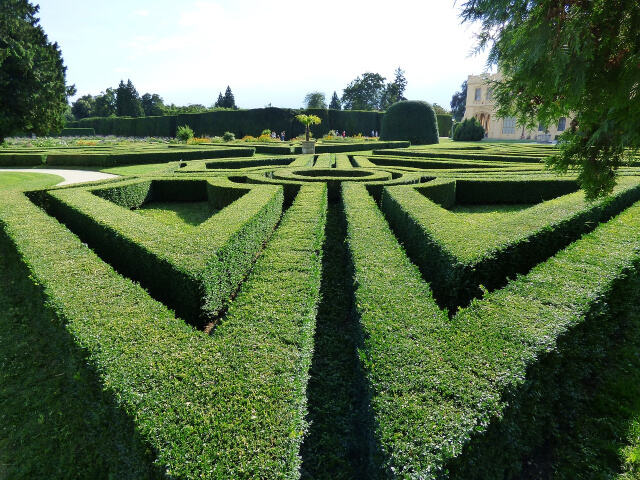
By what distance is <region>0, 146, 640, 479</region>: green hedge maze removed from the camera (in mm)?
2469

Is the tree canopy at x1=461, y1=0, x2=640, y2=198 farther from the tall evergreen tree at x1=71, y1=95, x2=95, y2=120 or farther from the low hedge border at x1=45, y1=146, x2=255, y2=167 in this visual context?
the tall evergreen tree at x1=71, y1=95, x2=95, y2=120

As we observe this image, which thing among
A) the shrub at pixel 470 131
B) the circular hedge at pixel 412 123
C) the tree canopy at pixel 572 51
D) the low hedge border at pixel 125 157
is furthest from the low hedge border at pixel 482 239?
the shrub at pixel 470 131

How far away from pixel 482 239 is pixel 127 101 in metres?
73.0

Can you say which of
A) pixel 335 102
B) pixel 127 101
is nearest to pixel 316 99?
pixel 335 102

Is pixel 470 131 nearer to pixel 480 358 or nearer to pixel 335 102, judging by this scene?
pixel 480 358

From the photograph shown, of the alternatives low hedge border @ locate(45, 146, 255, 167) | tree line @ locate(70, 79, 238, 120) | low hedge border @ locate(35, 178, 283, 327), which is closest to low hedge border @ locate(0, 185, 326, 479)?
low hedge border @ locate(35, 178, 283, 327)

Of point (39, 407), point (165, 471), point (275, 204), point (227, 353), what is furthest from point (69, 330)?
point (275, 204)

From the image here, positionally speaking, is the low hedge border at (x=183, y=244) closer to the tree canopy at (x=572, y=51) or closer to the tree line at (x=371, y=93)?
the tree canopy at (x=572, y=51)

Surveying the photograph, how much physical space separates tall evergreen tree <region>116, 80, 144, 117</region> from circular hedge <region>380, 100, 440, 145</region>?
167 ft

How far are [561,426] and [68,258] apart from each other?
627cm

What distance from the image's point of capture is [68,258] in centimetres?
523

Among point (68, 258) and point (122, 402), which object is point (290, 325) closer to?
point (122, 402)

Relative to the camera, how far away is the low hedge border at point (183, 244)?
4520 mm

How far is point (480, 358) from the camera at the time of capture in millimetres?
3041
